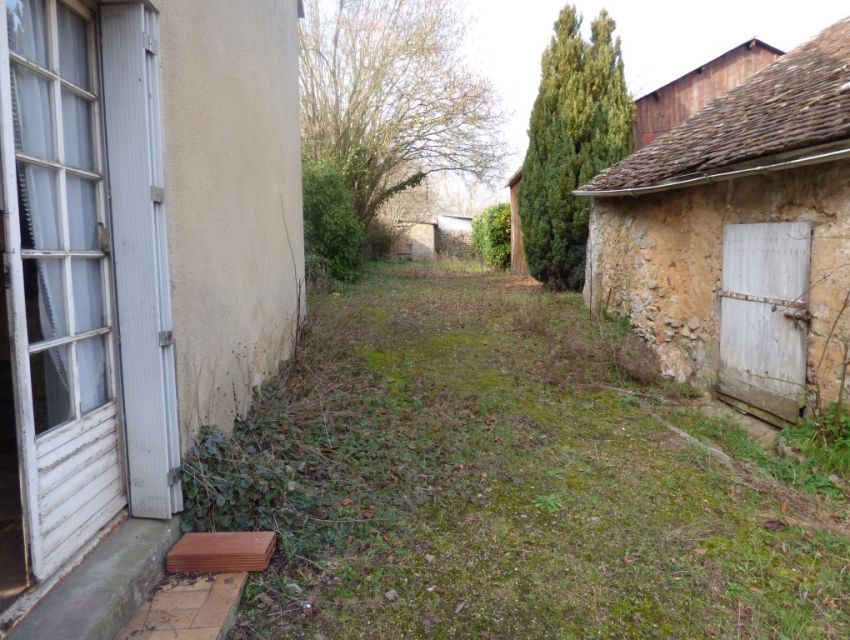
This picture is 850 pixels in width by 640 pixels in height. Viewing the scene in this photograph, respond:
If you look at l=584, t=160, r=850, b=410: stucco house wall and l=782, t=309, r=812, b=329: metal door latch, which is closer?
l=584, t=160, r=850, b=410: stucco house wall

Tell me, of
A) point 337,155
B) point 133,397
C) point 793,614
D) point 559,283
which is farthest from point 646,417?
point 337,155

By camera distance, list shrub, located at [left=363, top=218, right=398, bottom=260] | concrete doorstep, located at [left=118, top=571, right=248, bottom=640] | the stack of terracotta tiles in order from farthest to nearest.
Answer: shrub, located at [left=363, top=218, right=398, bottom=260] < the stack of terracotta tiles < concrete doorstep, located at [left=118, top=571, right=248, bottom=640]

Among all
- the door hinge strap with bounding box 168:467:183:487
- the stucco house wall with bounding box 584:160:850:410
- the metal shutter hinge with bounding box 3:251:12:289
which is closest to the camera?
the metal shutter hinge with bounding box 3:251:12:289

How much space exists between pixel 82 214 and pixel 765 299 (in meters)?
5.54

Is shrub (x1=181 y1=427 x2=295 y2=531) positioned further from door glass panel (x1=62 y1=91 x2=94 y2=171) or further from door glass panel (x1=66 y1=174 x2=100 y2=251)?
door glass panel (x1=62 y1=91 x2=94 y2=171)

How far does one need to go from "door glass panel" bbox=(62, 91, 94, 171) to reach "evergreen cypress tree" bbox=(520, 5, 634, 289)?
1116cm

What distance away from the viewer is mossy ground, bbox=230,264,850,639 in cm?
279

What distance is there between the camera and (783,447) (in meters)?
4.86

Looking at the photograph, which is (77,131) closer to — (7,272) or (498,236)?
(7,272)

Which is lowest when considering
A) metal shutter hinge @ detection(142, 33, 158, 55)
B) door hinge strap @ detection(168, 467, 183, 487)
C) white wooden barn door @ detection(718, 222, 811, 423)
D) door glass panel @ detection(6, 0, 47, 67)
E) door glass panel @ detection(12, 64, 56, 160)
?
door hinge strap @ detection(168, 467, 183, 487)

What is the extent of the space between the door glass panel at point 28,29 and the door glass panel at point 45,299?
0.85 meters

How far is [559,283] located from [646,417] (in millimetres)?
8004

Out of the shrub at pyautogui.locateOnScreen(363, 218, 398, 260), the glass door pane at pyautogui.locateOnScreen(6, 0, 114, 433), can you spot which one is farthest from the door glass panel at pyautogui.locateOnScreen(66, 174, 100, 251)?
the shrub at pyautogui.locateOnScreen(363, 218, 398, 260)

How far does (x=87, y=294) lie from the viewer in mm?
2787
